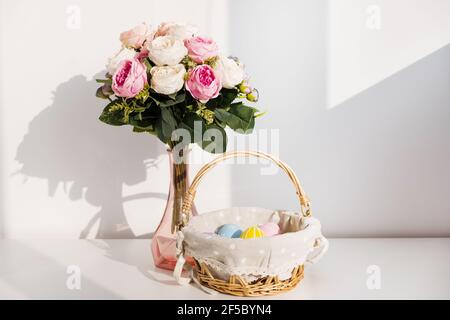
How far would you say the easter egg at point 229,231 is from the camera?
1.00 meters

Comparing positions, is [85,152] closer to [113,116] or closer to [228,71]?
[113,116]

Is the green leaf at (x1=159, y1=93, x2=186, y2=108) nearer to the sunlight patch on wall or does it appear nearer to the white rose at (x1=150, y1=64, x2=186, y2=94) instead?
the white rose at (x1=150, y1=64, x2=186, y2=94)

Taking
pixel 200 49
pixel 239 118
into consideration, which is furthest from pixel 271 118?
pixel 200 49

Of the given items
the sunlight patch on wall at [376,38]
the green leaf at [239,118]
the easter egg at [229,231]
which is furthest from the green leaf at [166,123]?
the sunlight patch on wall at [376,38]

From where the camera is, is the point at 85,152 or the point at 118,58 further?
the point at 85,152

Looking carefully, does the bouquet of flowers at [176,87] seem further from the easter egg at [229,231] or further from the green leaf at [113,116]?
the easter egg at [229,231]

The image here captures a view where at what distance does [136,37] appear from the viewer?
99cm

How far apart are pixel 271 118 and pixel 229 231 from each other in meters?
0.42

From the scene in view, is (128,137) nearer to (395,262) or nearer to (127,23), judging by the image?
(127,23)

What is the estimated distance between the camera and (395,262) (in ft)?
3.57

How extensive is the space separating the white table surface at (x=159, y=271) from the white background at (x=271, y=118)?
10 cm

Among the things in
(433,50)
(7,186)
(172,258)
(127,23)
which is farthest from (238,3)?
(7,186)

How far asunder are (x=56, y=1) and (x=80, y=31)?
0.35ft
